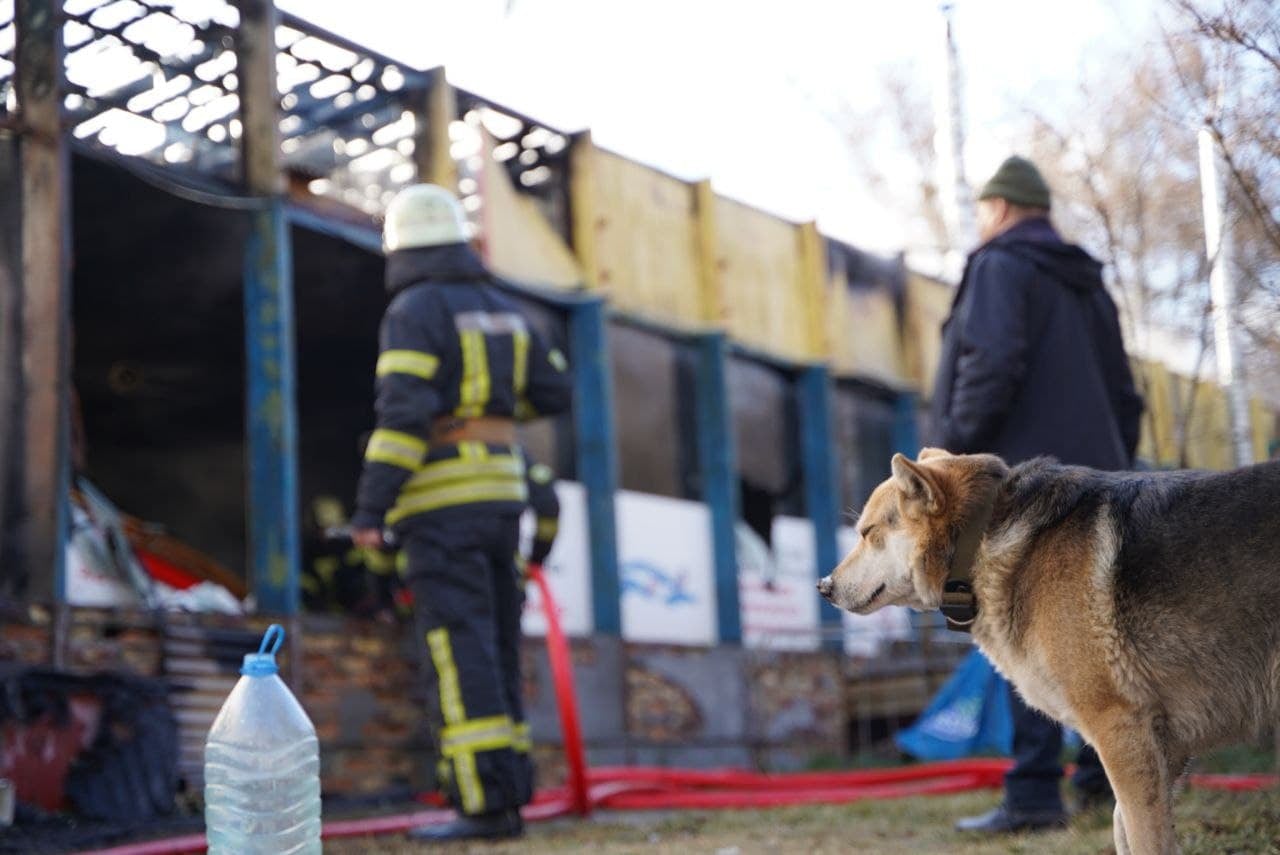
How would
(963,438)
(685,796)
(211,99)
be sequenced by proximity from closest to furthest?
(963,438) → (685,796) → (211,99)

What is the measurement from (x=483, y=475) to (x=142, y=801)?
6.82 ft

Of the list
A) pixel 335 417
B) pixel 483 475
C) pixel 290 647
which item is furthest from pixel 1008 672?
pixel 335 417

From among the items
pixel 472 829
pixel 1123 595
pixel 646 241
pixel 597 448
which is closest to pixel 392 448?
pixel 472 829

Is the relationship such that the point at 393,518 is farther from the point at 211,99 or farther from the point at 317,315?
the point at 317,315

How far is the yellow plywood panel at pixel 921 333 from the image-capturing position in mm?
15570

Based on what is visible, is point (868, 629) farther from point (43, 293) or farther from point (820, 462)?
point (43, 293)

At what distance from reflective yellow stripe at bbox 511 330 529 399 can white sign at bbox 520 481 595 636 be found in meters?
3.44

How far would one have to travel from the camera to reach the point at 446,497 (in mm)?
7102

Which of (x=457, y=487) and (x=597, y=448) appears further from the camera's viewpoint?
(x=597, y=448)

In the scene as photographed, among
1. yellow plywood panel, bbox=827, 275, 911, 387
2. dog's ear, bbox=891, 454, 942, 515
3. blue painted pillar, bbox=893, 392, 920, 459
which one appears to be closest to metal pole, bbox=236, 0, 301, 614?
dog's ear, bbox=891, 454, 942, 515

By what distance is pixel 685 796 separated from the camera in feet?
27.6

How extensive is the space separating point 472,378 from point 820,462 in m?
7.18

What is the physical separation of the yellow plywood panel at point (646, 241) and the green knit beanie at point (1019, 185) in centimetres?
527

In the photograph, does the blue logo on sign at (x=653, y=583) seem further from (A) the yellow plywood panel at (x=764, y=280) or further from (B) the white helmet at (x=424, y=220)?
(B) the white helmet at (x=424, y=220)
